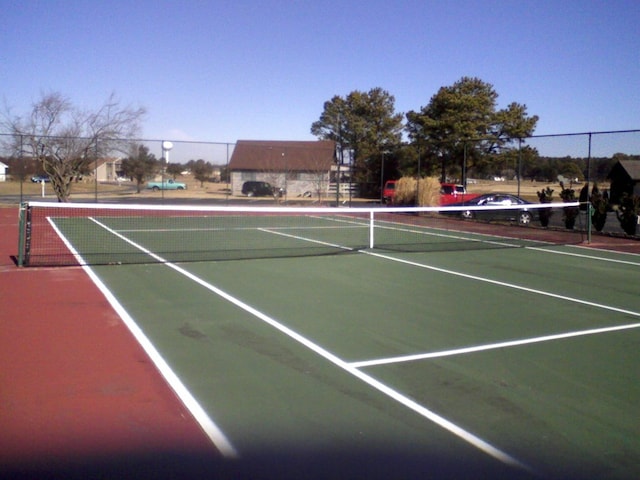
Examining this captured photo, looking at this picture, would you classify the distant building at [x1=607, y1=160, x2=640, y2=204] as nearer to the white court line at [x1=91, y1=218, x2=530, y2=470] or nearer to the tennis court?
the tennis court

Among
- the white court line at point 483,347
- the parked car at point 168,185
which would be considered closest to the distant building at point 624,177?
the white court line at point 483,347

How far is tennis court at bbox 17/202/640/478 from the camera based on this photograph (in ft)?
15.4

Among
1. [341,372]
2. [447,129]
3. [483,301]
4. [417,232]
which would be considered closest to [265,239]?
[417,232]

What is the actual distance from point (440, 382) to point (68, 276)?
8.05m

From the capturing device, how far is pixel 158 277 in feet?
38.7

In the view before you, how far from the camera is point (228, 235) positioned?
20109 mm

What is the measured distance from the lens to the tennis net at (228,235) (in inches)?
574

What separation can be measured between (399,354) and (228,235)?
1366 centimetres

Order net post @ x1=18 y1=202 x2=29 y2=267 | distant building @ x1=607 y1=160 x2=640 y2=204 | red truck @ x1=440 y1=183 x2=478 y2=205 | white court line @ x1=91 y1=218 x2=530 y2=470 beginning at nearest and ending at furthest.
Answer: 1. white court line @ x1=91 y1=218 x2=530 y2=470
2. net post @ x1=18 y1=202 x2=29 y2=267
3. red truck @ x1=440 y1=183 x2=478 y2=205
4. distant building @ x1=607 y1=160 x2=640 y2=204

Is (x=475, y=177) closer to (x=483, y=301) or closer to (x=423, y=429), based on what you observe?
(x=483, y=301)

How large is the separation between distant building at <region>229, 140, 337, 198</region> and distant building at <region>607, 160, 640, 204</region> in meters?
17.1

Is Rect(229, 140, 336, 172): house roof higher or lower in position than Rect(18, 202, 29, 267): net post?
higher

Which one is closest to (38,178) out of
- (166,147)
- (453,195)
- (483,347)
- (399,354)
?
(166,147)

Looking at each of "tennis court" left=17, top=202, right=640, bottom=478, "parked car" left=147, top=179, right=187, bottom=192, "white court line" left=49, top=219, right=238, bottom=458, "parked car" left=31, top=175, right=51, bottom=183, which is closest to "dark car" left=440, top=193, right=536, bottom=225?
"tennis court" left=17, top=202, right=640, bottom=478
